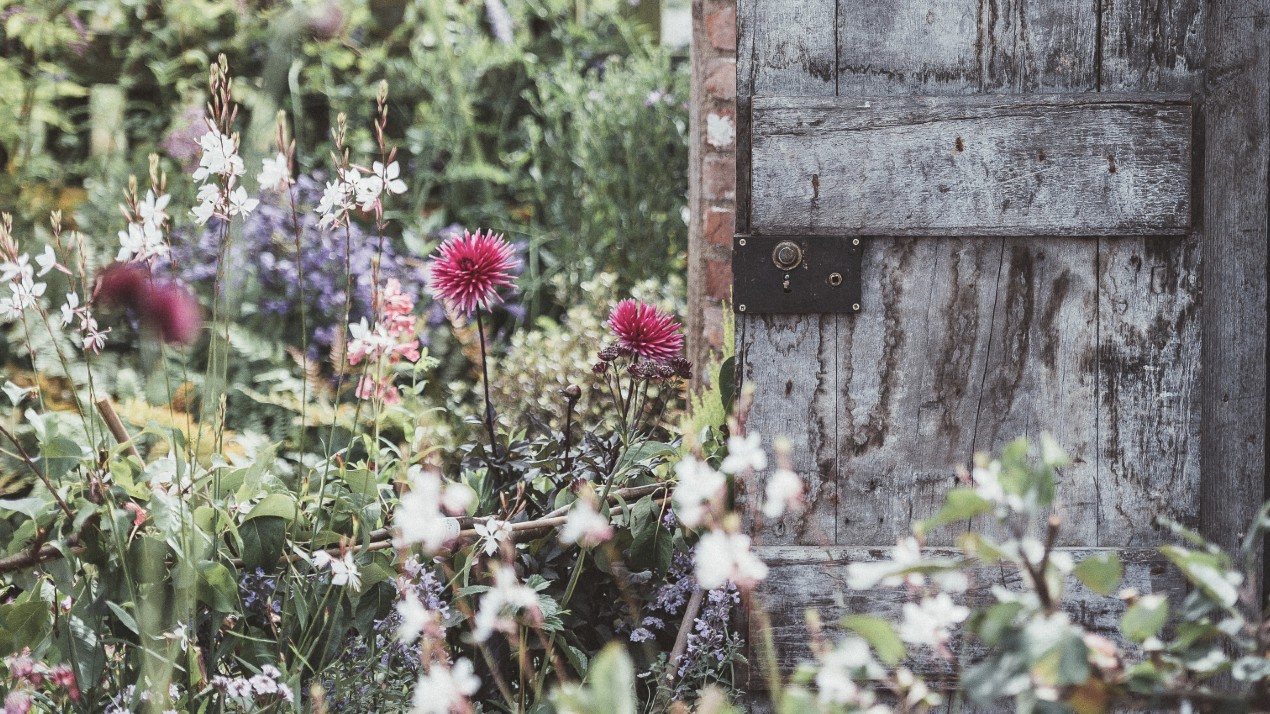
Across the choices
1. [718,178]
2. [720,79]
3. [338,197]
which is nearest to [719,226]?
[718,178]

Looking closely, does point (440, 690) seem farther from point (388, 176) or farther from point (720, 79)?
point (720, 79)

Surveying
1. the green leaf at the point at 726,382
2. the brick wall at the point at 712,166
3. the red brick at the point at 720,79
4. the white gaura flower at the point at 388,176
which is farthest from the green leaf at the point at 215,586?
the red brick at the point at 720,79

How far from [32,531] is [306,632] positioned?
0.46 m

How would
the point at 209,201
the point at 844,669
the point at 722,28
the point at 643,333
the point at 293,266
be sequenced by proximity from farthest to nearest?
the point at 293,266
the point at 722,28
the point at 643,333
the point at 209,201
the point at 844,669

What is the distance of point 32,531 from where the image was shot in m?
1.61

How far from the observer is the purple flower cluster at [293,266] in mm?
3566

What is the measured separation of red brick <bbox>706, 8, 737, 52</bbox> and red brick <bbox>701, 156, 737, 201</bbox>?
0.30 m

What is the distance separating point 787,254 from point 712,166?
1.43 metres

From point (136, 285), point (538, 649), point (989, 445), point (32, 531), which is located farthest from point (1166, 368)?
point (32, 531)

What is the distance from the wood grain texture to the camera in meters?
1.67

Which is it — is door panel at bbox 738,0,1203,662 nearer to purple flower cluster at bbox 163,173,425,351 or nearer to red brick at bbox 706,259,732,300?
red brick at bbox 706,259,732,300

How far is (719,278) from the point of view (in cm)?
305

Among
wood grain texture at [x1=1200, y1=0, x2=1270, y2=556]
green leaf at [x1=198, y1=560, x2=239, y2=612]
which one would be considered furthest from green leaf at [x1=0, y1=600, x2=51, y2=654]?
wood grain texture at [x1=1200, y1=0, x2=1270, y2=556]

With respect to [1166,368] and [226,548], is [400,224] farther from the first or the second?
[1166,368]
